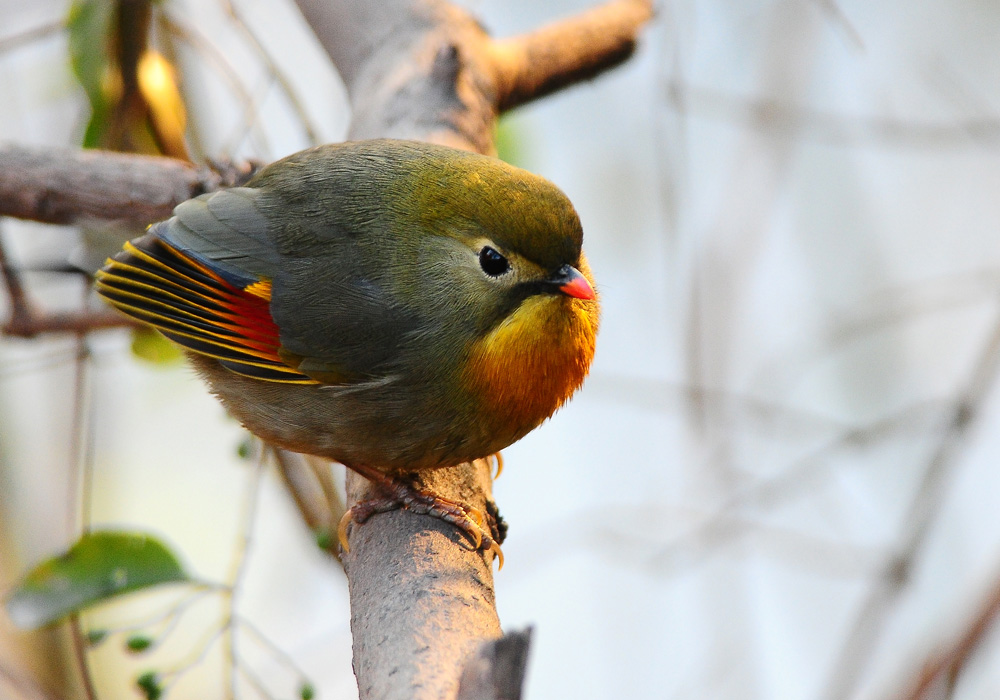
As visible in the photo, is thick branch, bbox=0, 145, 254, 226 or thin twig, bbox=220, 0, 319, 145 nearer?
thick branch, bbox=0, 145, 254, 226

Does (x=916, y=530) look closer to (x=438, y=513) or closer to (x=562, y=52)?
(x=438, y=513)

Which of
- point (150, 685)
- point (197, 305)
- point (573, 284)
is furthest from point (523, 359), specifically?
point (150, 685)

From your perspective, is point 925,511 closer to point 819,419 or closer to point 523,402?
point 819,419

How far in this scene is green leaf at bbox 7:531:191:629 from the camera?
263 cm

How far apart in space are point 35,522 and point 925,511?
3.37m

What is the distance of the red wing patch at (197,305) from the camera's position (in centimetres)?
255

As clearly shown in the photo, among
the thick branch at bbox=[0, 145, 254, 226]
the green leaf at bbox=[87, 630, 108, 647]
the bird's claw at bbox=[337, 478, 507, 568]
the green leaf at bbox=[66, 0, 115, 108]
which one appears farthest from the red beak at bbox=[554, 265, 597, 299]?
the green leaf at bbox=[66, 0, 115, 108]

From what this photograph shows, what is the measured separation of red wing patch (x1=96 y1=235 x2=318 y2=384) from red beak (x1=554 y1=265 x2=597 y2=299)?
733 mm

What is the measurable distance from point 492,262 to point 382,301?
0.98 feet

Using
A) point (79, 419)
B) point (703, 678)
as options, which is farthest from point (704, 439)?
point (79, 419)

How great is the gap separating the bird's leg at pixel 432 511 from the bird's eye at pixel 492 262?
0.59 m

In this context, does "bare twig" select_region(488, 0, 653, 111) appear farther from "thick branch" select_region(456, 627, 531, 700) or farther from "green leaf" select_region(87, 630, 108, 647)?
Answer: "thick branch" select_region(456, 627, 531, 700)

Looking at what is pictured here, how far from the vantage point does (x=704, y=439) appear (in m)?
4.31

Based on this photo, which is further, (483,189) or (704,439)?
(704,439)
